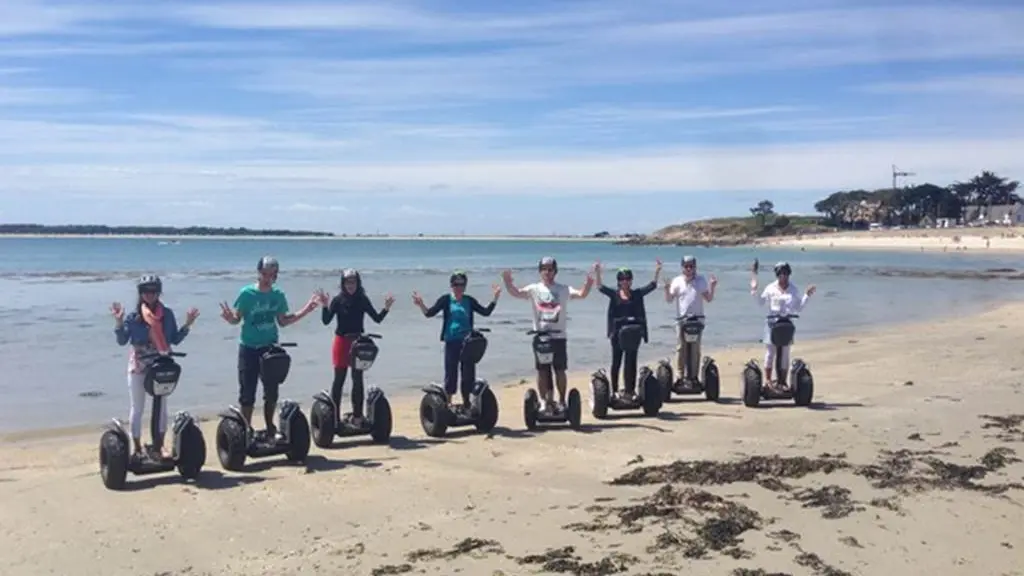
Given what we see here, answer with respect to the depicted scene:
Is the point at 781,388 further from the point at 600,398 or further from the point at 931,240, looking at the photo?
the point at 931,240

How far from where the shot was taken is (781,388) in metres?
12.3

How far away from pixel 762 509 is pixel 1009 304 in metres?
26.7

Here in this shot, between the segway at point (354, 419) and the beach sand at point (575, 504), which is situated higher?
the segway at point (354, 419)

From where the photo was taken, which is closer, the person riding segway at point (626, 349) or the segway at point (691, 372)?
the person riding segway at point (626, 349)

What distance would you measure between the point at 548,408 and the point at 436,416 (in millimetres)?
1295

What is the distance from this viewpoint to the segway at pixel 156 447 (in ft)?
27.1

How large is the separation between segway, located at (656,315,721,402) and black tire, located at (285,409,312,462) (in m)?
4.79

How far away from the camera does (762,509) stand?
7.48m

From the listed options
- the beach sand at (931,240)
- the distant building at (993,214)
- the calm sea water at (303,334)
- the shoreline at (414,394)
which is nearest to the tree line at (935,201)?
the distant building at (993,214)

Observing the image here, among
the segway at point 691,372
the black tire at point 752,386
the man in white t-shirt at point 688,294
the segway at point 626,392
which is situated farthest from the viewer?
the man in white t-shirt at point 688,294

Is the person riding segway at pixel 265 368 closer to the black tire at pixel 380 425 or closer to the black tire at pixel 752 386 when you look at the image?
the black tire at pixel 380 425

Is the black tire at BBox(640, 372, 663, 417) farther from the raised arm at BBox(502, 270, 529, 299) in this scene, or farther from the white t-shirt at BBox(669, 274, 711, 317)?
the raised arm at BBox(502, 270, 529, 299)

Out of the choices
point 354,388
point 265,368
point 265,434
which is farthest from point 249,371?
point 354,388

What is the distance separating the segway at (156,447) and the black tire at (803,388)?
7081 millimetres
